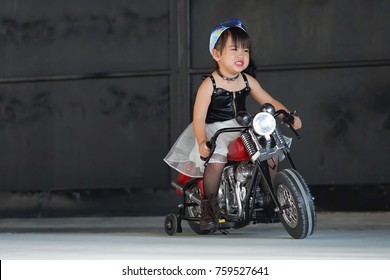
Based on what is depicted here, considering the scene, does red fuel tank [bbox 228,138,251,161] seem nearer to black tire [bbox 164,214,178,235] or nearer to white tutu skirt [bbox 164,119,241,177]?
white tutu skirt [bbox 164,119,241,177]

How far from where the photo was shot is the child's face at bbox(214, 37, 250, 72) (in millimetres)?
6125

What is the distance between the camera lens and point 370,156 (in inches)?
341

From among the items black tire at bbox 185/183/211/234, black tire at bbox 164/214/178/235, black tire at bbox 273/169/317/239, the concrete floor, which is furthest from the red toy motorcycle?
black tire at bbox 164/214/178/235

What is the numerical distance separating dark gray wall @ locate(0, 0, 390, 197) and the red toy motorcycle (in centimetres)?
276

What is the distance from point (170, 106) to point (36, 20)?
1.48 metres

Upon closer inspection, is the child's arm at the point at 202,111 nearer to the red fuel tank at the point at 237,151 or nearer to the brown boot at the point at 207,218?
the red fuel tank at the point at 237,151

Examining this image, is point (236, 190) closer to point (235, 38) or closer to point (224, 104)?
point (224, 104)

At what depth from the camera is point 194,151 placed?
6.35m

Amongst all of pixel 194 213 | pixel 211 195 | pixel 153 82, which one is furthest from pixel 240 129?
pixel 153 82

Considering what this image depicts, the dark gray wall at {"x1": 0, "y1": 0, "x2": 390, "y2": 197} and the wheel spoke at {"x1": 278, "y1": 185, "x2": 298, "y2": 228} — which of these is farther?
the dark gray wall at {"x1": 0, "y1": 0, "x2": 390, "y2": 197}

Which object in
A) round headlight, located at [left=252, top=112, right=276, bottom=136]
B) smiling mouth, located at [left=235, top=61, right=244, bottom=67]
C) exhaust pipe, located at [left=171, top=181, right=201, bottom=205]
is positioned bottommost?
exhaust pipe, located at [left=171, top=181, right=201, bottom=205]

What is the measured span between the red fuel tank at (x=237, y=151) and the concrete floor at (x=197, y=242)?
18.3 inches

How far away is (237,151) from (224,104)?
1.10 feet
